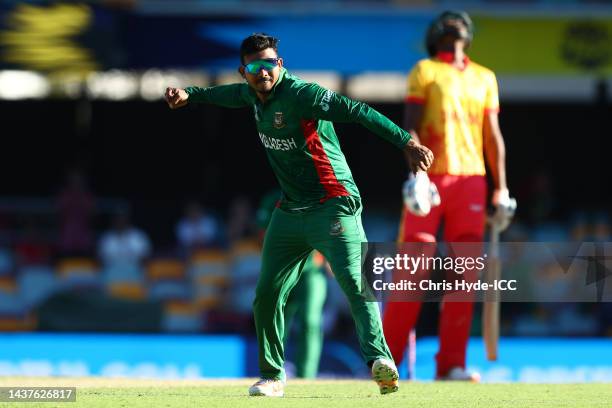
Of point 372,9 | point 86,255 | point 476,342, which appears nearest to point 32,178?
point 86,255

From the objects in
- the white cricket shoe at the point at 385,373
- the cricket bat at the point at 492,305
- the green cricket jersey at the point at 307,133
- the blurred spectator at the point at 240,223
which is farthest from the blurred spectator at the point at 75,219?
the white cricket shoe at the point at 385,373

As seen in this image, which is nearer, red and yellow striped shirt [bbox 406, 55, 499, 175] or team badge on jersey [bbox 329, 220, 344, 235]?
team badge on jersey [bbox 329, 220, 344, 235]

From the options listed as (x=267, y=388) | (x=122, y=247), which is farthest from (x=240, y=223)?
(x=267, y=388)

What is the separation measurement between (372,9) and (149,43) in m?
2.53

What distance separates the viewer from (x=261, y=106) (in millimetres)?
6879

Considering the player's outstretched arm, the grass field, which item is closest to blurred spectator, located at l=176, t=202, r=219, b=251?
the grass field

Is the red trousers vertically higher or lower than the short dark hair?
lower

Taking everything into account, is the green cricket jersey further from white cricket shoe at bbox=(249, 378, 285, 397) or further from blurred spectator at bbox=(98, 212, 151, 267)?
blurred spectator at bbox=(98, 212, 151, 267)

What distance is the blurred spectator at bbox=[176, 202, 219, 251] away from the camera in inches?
669

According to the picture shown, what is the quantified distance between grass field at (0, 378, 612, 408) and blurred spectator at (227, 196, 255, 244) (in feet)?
27.0

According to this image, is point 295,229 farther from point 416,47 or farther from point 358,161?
point 358,161

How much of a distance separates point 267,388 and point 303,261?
0.69m

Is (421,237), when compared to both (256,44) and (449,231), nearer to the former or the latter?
(449,231)

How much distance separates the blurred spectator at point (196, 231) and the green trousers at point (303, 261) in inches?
387
